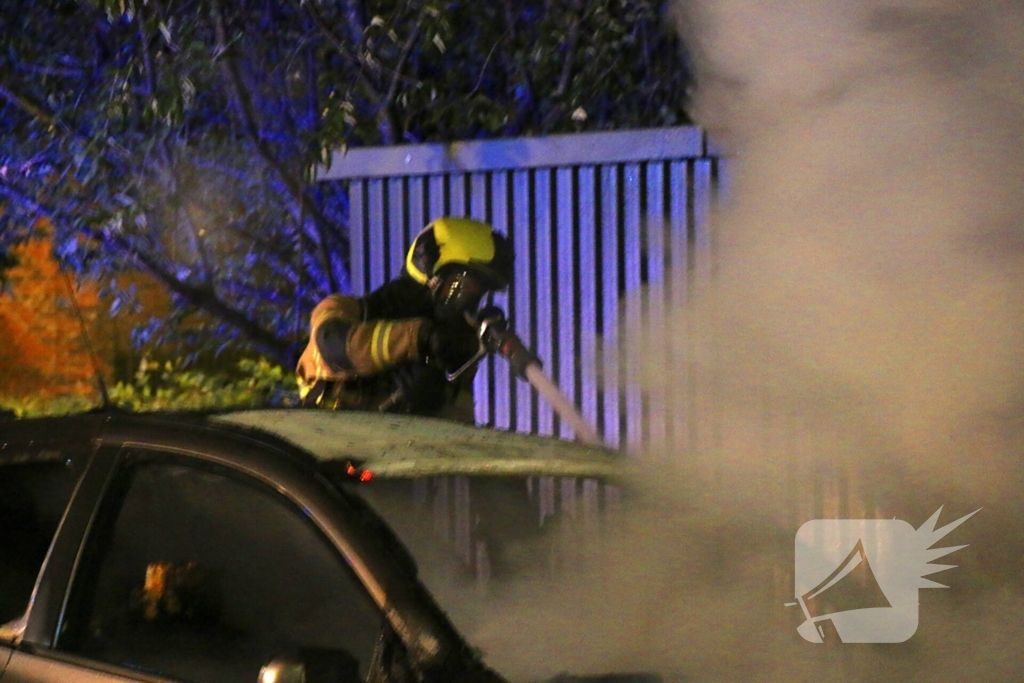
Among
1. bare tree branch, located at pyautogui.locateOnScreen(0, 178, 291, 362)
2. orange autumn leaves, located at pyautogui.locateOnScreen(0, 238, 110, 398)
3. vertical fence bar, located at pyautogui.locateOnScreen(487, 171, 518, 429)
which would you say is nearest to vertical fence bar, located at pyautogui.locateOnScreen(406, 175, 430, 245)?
vertical fence bar, located at pyautogui.locateOnScreen(487, 171, 518, 429)

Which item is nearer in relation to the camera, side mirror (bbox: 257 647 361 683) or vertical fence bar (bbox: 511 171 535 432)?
side mirror (bbox: 257 647 361 683)

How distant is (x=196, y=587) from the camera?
2.44 meters

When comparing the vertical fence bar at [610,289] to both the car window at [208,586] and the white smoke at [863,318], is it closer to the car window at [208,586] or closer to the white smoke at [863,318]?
the white smoke at [863,318]

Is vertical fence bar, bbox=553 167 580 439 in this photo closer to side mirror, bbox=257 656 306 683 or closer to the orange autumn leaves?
side mirror, bbox=257 656 306 683

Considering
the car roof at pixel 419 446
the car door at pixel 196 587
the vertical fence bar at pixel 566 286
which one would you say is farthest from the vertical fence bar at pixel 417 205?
the car door at pixel 196 587

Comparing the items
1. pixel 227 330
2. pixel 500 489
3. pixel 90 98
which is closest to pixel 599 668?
pixel 500 489

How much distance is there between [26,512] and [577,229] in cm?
312

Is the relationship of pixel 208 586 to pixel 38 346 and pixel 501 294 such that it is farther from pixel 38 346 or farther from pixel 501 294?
pixel 38 346

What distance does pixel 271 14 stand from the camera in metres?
6.67

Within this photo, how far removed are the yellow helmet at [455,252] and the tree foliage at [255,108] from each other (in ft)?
4.48

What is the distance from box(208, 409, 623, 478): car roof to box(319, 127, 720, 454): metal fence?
77.6 inches

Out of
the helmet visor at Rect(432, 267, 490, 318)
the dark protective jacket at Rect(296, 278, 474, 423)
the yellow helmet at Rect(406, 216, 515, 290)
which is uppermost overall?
the yellow helmet at Rect(406, 216, 515, 290)

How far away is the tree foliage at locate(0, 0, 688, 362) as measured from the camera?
6039 millimetres

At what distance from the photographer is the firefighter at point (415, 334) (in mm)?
4160
